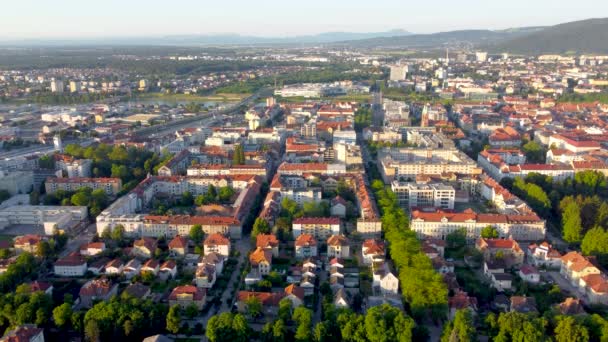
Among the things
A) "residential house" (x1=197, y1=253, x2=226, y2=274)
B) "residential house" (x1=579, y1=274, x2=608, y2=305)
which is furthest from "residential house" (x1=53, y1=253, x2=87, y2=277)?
"residential house" (x1=579, y1=274, x2=608, y2=305)

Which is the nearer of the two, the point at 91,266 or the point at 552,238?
the point at 91,266

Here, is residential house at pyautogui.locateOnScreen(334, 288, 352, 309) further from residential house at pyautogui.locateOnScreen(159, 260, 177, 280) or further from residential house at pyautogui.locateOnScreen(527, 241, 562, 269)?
residential house at pyautogui.locateOnScreen(527, 241, 562, 269)

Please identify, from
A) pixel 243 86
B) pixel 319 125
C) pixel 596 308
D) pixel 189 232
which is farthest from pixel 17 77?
pixel 596 308

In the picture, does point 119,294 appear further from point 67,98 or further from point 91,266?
point 67,98

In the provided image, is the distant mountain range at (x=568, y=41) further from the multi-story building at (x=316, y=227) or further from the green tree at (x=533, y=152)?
the multi-story building at (x=316, y=227)

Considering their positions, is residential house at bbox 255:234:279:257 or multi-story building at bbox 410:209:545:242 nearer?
residential house at bbox 255:234:279:257
